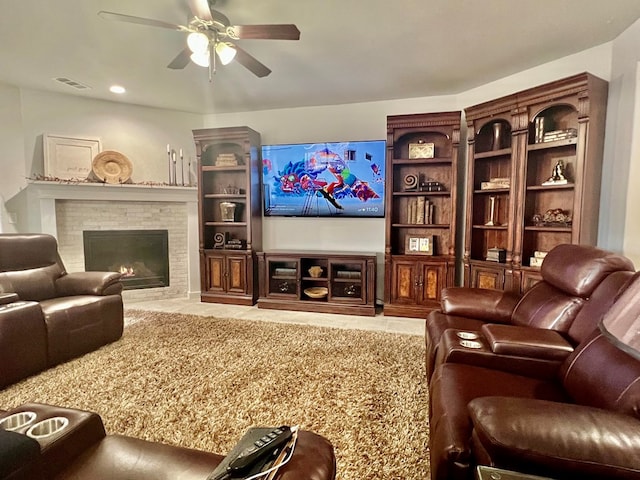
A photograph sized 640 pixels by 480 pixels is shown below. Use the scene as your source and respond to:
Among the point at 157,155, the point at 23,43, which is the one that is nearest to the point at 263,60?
the point at 23,43

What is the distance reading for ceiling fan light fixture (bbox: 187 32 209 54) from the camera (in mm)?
2146

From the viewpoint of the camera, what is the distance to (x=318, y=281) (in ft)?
13.6

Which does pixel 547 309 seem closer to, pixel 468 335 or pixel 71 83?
pixel 468 335

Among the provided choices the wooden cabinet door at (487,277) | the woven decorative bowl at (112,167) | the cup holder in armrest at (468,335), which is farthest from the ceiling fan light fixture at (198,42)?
the wooden cabinet door at (487,277)

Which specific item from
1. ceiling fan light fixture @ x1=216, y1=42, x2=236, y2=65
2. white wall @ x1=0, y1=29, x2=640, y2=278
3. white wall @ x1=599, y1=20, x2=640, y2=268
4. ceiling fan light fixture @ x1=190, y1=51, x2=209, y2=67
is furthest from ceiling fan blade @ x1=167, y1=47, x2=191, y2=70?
white wall @ x1=599, y1=20, x2=640, y2=268

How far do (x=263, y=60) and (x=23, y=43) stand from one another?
1.96 m

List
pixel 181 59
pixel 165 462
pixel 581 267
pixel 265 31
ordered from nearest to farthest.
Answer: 1. pixel 165 462
2. pixel 581 267
3. pixel 265 31
4. pixel 181 59

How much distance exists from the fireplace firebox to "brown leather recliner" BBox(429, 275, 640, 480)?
419 cm

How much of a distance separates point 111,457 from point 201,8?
2.19 metres

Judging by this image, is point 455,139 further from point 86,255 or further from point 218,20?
point 86,255

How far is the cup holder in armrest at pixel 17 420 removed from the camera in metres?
0.99

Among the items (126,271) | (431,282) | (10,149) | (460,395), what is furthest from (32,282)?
(431,282)

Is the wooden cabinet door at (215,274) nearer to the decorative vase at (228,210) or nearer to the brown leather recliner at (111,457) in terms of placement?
the decorative vase at (228,210)

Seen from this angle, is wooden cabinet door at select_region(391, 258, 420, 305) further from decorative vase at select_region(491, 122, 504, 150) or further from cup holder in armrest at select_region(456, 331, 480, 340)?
cup holder in armrest at select_region(456, 331, 480, 340)
